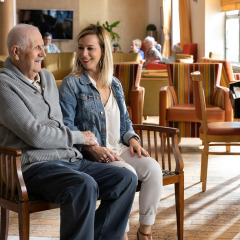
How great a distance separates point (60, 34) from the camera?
18.6 metres

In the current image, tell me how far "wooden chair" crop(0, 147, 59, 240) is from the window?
829 cm

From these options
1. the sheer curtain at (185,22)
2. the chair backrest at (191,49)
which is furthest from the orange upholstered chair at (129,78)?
the sheer curtain at (185,22)

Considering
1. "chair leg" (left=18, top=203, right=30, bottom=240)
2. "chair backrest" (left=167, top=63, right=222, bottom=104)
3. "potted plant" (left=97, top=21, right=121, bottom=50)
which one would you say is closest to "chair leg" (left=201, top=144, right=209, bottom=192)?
"chair backrest" (left=167, top=63, right=222, bottom=104)

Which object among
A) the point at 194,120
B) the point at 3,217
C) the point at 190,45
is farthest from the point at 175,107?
the point at 190,45

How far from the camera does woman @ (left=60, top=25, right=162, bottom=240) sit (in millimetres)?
3160

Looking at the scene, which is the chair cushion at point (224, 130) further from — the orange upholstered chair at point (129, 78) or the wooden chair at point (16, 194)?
the wooden chair at point (16, 194)

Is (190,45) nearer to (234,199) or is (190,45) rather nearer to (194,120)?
(194,120)

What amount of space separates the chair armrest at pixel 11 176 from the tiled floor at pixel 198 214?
86 cm

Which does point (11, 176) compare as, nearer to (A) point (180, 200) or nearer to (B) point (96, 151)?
(B) point (96, 151)

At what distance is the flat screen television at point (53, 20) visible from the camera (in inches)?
729

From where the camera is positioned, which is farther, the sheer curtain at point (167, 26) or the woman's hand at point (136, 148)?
the sheer curtain at point (167, 26)

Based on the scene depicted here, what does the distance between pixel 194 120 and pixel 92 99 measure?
3230mm

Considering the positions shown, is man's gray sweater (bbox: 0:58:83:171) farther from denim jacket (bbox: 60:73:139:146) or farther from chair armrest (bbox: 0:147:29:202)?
denim jacket (bbox: 60:73:139:146)

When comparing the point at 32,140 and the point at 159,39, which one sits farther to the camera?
the point at 159,39
